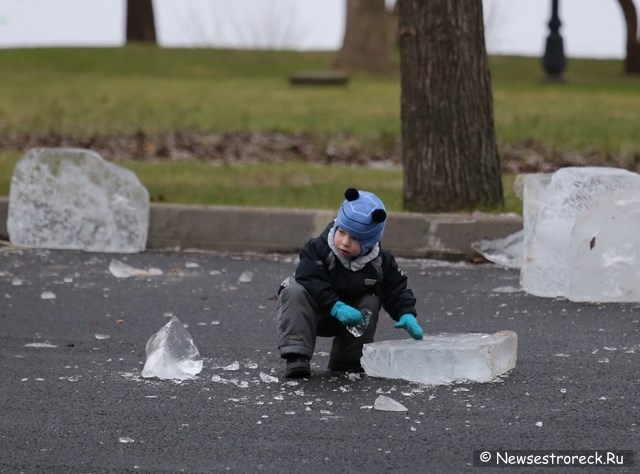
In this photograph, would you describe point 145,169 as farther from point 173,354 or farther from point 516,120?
point 173,354

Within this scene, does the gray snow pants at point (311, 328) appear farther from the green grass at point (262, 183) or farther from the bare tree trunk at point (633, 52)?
the bare tree trunk at point (633, 52)

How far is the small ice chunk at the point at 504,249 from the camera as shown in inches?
333

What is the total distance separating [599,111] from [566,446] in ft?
45.3

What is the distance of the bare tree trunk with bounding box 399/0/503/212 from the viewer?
9.31m

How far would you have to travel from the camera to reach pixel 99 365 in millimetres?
5773

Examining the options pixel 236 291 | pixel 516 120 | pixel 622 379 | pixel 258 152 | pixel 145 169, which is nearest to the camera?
pixel 622 379

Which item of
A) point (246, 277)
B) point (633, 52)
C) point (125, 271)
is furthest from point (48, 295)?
point (633, 52)

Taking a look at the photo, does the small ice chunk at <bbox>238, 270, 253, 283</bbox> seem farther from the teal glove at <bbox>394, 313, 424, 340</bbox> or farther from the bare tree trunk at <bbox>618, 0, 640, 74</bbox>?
the bare tree trunk at <bbox>618, 0, 640, 74</bbox>

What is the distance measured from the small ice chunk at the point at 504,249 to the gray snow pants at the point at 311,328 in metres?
2.93

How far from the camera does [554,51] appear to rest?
22797mm

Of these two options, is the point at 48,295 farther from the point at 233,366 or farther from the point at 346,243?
the point at 346,243

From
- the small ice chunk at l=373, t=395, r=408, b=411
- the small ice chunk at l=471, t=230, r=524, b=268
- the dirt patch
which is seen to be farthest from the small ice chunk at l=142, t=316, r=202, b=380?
the dirt patch

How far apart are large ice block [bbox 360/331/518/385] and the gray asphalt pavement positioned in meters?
0.07

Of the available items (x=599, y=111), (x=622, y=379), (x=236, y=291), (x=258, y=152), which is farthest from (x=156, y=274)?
(x=599, y=111)
